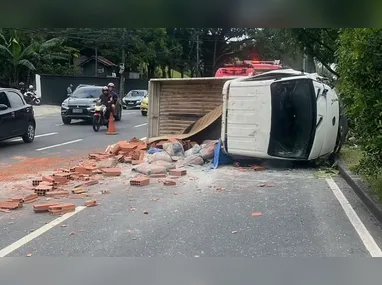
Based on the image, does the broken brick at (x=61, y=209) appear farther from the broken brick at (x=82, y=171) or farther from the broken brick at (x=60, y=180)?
the broken brick at (x=82, y=171)

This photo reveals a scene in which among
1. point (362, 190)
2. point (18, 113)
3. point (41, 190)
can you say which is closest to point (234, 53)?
point (18, 113)

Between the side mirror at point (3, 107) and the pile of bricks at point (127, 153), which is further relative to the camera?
the side mirror at point (3, 107)

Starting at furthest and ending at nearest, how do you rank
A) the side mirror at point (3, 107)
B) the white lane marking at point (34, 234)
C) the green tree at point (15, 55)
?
1. the green tree at point (15, 55)
2. the side mirror at point (3, 107)
3. the white lane marking at point (34, 234)

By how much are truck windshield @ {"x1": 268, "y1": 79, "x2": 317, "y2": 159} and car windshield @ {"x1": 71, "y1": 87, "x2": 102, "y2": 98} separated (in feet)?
44.0

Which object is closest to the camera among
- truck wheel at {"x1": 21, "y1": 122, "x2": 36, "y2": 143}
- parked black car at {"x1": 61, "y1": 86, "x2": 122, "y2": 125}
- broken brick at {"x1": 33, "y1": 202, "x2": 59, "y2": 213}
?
broken brick at {"x1": 33, "y1": 202, "x2": 59, "y2": 213}

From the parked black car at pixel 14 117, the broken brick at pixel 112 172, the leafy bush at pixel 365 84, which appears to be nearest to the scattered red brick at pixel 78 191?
the broken brick at pixel 112 172

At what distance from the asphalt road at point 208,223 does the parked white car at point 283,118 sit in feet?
3.21

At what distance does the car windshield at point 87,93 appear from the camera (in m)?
21.9

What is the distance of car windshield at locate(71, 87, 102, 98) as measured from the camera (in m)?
21.9

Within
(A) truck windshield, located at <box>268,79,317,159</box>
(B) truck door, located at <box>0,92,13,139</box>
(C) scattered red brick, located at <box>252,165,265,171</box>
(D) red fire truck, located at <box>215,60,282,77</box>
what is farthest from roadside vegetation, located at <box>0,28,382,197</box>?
(B) truck door, located at <box>0,92,13,139</box>

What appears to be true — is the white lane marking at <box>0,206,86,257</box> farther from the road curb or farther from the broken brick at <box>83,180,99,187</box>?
the road curb

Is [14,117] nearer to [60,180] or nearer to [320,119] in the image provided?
[60,180]
